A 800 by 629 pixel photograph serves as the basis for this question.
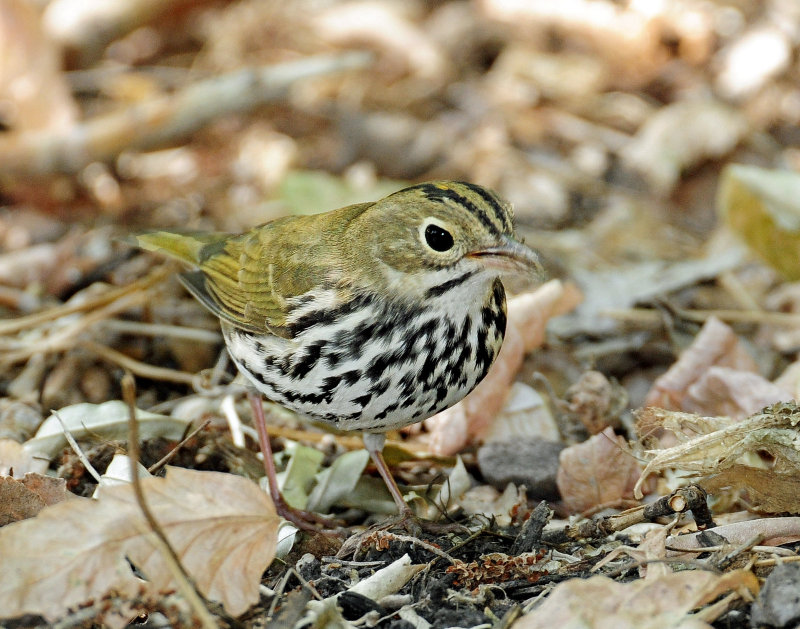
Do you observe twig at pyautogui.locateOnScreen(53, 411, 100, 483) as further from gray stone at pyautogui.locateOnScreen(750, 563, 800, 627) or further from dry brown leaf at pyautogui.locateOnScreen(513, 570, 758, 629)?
gray stone at pyautogui.locateOnScreen(750, 563, 800, 627)

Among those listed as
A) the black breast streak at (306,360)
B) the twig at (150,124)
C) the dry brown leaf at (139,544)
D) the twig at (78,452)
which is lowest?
the twig at (78,452)

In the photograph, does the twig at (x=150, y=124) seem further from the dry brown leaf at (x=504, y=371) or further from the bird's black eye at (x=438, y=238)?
the bird's black eye at (x=438, y=238)

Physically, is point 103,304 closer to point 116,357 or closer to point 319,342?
point 116,357

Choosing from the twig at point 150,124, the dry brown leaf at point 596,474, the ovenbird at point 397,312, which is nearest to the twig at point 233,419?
the ovenbird at point 397,312

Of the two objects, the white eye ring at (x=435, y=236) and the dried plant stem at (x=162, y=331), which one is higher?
the white eye ring at (x=435, y=236)

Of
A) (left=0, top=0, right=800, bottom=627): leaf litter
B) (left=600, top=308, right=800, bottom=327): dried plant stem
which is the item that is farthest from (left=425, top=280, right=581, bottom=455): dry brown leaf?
(left=600, top=308, right=800, bottom=327): dried plant stem
